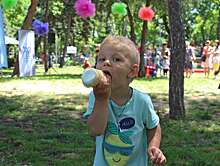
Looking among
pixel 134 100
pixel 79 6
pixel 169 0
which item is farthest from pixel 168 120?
pixel 79 6

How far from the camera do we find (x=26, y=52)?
19.2 meters

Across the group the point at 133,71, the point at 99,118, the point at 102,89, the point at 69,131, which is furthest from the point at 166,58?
the point at 102,89

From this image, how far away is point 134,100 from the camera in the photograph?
2430mm

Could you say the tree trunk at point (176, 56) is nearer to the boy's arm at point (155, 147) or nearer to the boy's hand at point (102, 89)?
the boy's arm at point (155, 147)

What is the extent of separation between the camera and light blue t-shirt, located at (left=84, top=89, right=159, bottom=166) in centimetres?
238

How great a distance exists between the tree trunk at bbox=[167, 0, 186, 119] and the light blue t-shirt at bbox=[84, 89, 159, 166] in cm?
558

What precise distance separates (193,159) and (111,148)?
123 inches

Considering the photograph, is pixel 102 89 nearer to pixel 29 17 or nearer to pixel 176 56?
pixel 176 56

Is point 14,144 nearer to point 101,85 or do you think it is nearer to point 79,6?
point 101,85

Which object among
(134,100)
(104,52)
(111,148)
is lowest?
(111,148)

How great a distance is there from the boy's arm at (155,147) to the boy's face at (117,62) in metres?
0.33

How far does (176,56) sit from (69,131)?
89.1 inches

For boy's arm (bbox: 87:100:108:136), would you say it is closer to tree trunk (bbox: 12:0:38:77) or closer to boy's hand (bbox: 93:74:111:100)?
boy's hand (bbox: 93:74:111:100)

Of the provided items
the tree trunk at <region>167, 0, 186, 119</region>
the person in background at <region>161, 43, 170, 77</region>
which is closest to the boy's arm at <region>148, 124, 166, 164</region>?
the tree trunk at <region>167, 0, 186, 119</region>
